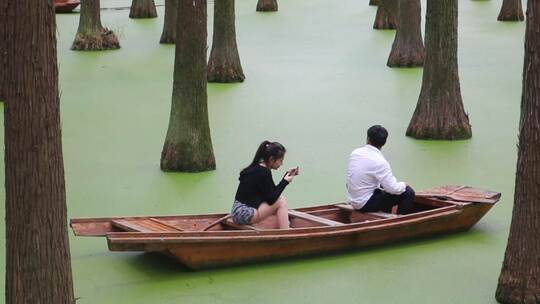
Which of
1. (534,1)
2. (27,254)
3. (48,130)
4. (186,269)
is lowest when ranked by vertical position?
(186,269)

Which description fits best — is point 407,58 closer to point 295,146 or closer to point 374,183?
point 295,146

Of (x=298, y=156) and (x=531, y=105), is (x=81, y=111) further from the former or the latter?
(x=531, y=105)

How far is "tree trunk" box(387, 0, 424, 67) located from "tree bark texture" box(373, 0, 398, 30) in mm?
5104

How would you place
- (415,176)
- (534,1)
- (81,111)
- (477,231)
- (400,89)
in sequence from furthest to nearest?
1. (400,89)
2. (81,111)
3. (415,176)
4. (477,231)
5. (534,1)

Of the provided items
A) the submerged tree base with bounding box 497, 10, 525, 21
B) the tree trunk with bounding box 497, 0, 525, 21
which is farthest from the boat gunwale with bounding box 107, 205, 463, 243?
the submerged tree base with bounding box 497, 10, 525, 21

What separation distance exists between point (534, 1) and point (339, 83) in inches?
401

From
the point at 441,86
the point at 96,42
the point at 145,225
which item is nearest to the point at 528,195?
the point at 145,225

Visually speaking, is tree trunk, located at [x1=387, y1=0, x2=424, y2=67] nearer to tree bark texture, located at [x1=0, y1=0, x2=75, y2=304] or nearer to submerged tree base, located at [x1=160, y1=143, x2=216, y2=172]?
submerged tree base, located at [x1=160, y1=143, x2=216, y2=172]

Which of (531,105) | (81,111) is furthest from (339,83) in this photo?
(531,105)

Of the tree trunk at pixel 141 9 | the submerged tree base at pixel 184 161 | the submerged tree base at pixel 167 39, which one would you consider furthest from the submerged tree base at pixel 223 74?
the tree trunk at pixel 141 9

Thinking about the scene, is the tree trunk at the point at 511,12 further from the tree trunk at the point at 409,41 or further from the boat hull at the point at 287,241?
the boat hull at the point at 287,241

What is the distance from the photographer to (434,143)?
12.6 meters

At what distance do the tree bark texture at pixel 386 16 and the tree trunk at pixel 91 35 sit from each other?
6.15 metres

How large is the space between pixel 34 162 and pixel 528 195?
3.17 meters
